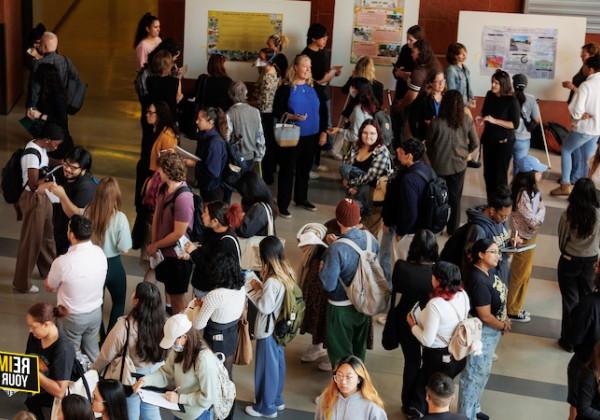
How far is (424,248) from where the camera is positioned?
7285mm

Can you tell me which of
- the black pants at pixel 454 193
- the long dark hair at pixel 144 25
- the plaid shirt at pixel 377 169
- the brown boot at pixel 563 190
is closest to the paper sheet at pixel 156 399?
the plaid shirt at pixel 377 169

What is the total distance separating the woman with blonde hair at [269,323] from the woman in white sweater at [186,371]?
3.37ft

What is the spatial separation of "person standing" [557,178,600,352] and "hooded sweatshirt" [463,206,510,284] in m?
0.57

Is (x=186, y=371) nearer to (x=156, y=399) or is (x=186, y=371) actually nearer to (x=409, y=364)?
(x=156, y=399)

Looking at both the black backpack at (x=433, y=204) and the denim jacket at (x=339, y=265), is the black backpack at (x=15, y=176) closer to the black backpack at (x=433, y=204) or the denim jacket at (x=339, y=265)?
the denim jacket at (x=339, y=265)

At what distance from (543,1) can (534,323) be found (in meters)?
5.60

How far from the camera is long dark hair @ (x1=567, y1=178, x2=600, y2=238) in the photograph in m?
8.20

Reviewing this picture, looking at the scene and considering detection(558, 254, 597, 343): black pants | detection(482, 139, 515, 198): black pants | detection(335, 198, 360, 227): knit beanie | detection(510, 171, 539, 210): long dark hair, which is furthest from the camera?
detection(482, 139, 515, 198): black pants

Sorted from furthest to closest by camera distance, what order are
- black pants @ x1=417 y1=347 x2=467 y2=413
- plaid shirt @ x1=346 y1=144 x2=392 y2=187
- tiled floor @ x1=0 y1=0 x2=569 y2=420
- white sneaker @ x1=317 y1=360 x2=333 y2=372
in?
plaid shirt @ x1=346 y1=144 x2=392 y2=187
white sneaker @ x1=317 y1=360 x2=333 y2=372
tiled floor @ x1=0 y1=0 x2=569 y2=420
black pants @ x1=417 y1=347 x2=467 y2=413

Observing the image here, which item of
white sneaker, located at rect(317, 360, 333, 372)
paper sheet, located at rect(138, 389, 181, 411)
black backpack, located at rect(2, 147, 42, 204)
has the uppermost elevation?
black backpack, located at rect(2, 147, 42, 204)

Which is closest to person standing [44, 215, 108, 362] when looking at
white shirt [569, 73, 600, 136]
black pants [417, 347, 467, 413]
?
black pants [417, 347, 467, 413]

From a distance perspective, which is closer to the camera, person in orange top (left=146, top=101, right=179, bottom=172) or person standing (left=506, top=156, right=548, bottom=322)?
person standing (left=506, top=156, right=548, bottom=322)

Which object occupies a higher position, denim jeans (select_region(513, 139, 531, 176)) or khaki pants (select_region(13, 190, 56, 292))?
denim jeans (select_region(513, 139, 531, 176))

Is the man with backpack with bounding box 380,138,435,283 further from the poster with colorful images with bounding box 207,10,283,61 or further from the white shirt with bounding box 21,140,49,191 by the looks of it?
the poster with colorful images with bounding box 207,10,283,61
